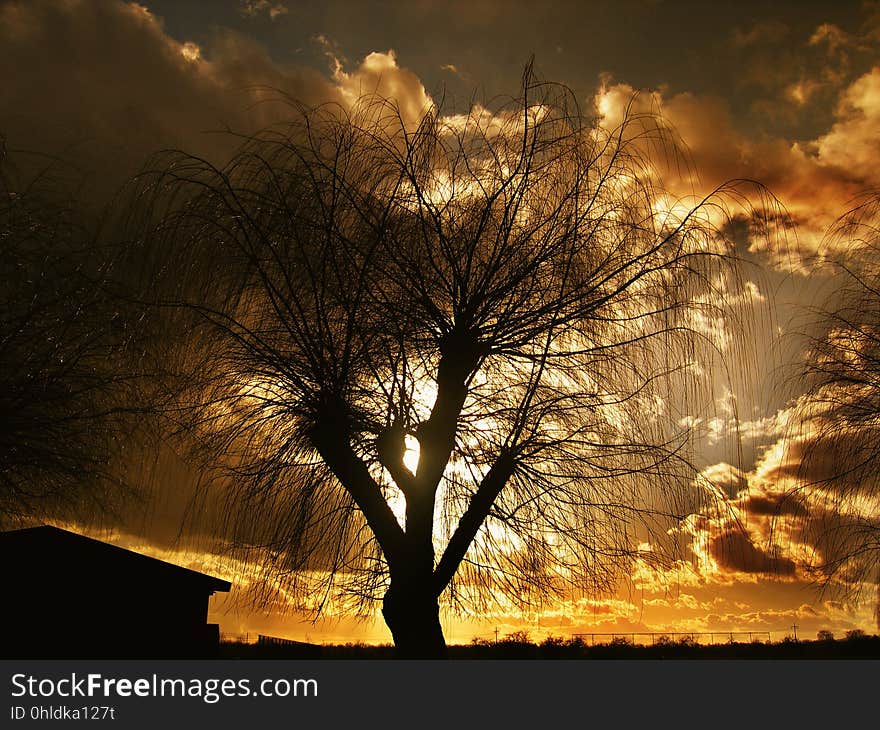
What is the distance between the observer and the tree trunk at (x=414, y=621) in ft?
15.6

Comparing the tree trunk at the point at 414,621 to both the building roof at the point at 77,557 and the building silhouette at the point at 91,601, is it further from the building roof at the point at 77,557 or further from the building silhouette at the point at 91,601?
the building roof at the point at 77,557

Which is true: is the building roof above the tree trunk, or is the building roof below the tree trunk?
above

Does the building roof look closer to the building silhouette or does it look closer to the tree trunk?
the building silhouette

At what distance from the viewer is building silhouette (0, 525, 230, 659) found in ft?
28.1

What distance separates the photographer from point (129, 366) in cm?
671

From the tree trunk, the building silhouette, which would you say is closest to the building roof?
the building silhouette

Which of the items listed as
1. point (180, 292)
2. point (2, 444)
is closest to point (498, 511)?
point (180, 292)

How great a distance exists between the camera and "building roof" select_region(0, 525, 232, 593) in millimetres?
8664

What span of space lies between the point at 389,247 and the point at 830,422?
17.0 feet

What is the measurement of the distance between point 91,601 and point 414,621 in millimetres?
6058

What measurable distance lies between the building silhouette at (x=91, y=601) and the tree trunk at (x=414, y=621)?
17.4 ft

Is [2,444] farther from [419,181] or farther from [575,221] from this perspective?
[575,221]

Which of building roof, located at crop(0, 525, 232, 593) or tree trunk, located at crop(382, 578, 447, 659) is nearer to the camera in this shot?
tree trunk, located at crop(382, 578, 447, 659)
